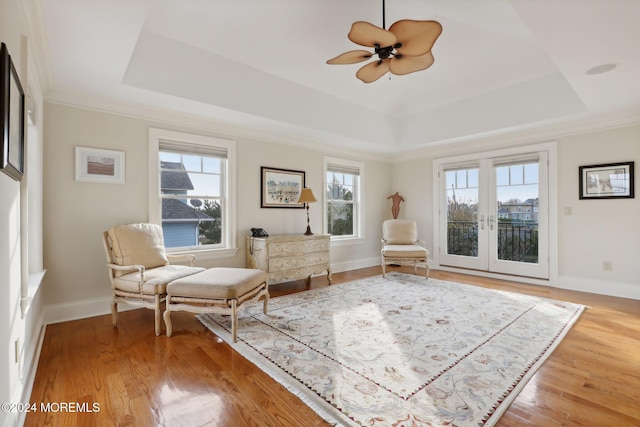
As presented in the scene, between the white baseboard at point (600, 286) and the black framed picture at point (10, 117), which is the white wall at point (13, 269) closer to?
the black framed picture at point (10, 117)

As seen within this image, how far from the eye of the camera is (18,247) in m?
1.77

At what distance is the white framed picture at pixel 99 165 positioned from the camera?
3092 millimetres

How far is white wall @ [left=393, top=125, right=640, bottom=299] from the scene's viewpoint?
380 centimetres

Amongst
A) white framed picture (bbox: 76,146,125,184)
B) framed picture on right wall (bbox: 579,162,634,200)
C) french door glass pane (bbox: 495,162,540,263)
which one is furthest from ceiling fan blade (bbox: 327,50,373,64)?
framed picture on right wall (bbox: 579,162,634,200)

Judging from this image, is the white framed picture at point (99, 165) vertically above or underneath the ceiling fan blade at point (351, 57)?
underneath

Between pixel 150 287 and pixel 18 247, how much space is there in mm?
1036

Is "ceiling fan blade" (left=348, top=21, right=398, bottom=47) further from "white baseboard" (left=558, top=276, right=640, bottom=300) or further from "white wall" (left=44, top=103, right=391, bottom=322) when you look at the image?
"white baseboard" (left=558, top=276, right=640, bottom=300)

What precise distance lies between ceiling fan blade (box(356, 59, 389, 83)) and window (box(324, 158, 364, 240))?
2.32 meters

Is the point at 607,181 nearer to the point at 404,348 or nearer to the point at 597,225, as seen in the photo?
the point at 597,225

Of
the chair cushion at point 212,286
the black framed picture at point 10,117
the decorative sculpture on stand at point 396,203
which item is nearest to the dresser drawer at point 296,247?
the chair cushion at point 212,286

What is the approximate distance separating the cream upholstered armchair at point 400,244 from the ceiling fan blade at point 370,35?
10.3 ft

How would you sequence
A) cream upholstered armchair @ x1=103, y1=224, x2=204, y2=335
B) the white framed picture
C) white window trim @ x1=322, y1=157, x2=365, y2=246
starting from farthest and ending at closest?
white window trim @ x1=322, y1=157, x2=365, y2=246 → the white framed picture → cream upholstered armchair @ x1=103, y1=224, x2=204, y2=335

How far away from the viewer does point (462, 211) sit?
5375mm

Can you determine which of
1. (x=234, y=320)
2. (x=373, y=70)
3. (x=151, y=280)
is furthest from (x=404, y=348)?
(x=373, y=70)
